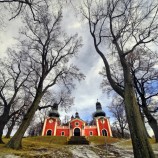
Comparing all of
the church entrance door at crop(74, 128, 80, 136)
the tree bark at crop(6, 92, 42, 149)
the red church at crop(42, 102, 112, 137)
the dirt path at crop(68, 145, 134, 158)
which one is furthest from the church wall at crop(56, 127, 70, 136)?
the tree bark at crop(6, 92, 42, 149)

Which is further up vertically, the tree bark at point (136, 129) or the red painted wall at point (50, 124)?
the red painted wall at point (50, 124)

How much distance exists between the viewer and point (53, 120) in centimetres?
4294

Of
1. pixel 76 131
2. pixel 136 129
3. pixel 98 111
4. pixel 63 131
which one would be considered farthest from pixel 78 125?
pixel 136 129

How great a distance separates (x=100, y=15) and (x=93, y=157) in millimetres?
8870

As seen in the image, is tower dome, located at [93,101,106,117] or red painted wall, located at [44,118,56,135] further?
tower dome, located at [93,101,106,117]

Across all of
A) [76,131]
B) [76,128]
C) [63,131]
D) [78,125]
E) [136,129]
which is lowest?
[136,129]

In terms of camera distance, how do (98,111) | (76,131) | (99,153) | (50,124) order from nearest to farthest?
(99,153) → (50,124) → (76,131) → (98,111)

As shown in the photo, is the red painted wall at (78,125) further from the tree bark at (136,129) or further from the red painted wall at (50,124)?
the tree bark at (136,129)

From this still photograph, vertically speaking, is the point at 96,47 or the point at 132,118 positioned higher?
the point at 96,47

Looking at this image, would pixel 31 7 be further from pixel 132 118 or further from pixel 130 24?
pixel 132 118

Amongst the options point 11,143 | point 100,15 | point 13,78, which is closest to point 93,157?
point 11,143

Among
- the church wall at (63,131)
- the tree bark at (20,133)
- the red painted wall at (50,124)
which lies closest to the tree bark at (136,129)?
the tree bark at (20,133)

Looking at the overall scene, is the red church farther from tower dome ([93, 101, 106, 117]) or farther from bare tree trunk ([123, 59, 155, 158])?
bare tree trunk ([123, 59, 155, 158])

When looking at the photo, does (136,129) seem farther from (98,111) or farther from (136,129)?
(98,111)
